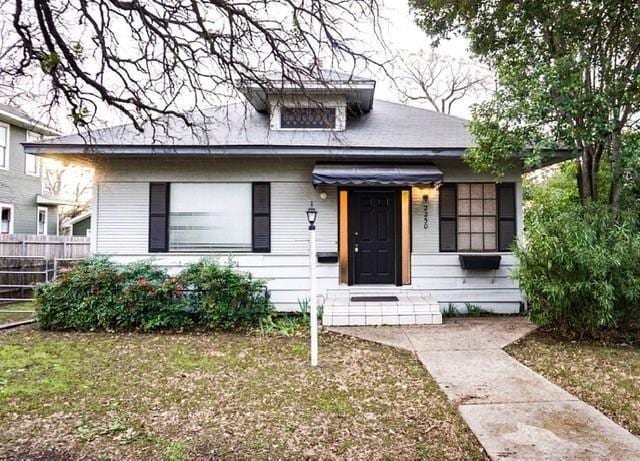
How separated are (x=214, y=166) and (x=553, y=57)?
19.8 feet

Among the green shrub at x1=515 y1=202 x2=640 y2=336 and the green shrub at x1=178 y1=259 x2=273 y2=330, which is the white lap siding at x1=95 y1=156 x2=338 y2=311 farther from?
the green shrub at x1=515 y1=202 x2=640 y2=336

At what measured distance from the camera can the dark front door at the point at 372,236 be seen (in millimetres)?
8453

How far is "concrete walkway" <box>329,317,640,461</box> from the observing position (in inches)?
116

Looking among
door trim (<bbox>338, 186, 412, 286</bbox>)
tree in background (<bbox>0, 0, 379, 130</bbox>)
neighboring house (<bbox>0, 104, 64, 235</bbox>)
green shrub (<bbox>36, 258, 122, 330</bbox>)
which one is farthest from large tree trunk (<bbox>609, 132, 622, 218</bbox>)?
neighboring house (<bbox>0, 104, 64, 235</bbox>)

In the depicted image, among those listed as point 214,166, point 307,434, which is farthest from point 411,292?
point 307,434

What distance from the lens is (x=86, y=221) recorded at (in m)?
20.6

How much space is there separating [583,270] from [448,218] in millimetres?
2841

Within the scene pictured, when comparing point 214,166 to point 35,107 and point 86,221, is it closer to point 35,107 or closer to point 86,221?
point 35,107

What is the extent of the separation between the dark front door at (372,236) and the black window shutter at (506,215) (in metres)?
2.06

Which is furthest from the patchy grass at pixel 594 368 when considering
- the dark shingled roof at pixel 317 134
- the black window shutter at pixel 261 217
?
the black window shutter at pixel 261 217

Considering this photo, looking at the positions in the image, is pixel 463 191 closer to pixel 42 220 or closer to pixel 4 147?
pixel 4 147

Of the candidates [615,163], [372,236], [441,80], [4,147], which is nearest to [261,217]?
[372,236]

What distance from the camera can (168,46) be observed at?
14.2 ft

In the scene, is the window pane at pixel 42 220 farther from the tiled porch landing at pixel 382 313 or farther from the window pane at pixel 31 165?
the tiled porch landing at pixel 382 313
